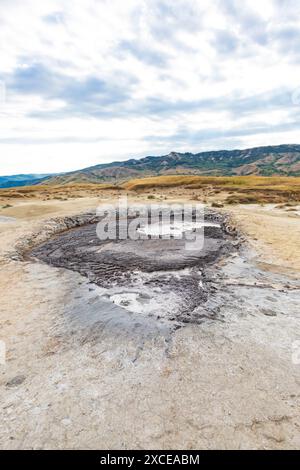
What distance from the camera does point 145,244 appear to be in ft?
51.0

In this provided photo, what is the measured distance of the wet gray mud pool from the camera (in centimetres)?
784

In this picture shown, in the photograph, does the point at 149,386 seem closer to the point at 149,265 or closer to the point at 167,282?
the point at 167,282

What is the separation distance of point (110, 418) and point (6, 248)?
1211cm

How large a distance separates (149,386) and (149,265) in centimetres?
711

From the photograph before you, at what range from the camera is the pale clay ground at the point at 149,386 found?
423 centimetres

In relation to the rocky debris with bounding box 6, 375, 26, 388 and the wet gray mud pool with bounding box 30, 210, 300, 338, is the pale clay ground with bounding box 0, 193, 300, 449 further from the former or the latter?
the wet gray mud pool with bounding box 30, 210, 300, 338

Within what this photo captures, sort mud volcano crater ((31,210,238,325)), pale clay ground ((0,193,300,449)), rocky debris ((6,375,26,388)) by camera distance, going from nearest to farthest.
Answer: pale clay ground ((0,193,300,449))
rocky debris ((6,375,26,388))
mud volcano crater ((31,210,238,325))

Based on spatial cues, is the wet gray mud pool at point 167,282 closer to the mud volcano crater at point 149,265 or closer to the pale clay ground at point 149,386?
the mud volcano crater at point 149,265

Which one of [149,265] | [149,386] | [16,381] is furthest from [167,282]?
[16,381]

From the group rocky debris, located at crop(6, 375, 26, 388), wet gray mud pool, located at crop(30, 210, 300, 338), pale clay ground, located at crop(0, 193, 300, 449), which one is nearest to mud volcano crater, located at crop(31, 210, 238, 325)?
wet gray mud pool, located at crop(30, 210, 300, 338)

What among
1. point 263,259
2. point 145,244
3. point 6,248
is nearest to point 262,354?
point 263,259

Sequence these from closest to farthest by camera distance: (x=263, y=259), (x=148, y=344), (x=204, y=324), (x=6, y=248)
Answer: (x=148, y=344)
(x=204, y=324)
(x=263, y=259)
(x=6, y=248)

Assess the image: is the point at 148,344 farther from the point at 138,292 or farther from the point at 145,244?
the point at 145,244
